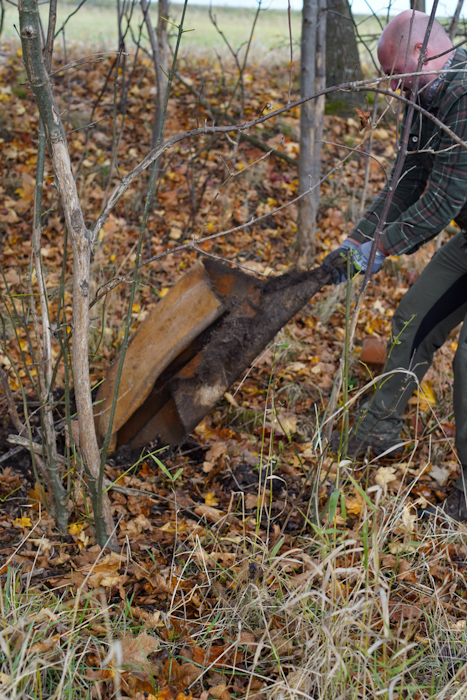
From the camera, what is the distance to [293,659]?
5.64 ft

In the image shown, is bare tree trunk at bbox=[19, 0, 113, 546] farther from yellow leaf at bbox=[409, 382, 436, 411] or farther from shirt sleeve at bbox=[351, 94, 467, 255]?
yellow leaf at bbox=[409, 382, 436, 411]

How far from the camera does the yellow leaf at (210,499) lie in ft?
8.30

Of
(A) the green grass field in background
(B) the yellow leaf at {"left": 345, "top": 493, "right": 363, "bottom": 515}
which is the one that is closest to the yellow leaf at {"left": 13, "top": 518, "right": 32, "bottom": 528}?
(B) the yellow leaf at {"left": 345, "top": 493, "right": 363, "bottom": 515}

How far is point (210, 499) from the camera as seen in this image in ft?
8.36

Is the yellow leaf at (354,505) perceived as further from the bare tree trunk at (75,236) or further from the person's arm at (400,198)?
the person's arm at (400,198)

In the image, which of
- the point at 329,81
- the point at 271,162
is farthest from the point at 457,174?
the point at 329,81

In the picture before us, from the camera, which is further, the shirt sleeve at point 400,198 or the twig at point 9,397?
the shirt sleeve at point 400,198

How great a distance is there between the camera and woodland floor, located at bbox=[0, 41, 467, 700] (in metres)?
1.62

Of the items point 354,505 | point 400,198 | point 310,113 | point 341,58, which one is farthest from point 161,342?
point 341,58

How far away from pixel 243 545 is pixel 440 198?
66.3 inches

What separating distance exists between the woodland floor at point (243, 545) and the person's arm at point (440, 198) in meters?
0.81

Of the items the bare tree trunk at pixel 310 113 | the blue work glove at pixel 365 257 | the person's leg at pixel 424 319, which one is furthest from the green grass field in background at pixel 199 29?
the person's leg at pixel 424 319

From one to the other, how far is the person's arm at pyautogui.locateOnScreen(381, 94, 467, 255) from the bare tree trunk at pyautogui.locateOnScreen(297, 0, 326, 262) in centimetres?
200

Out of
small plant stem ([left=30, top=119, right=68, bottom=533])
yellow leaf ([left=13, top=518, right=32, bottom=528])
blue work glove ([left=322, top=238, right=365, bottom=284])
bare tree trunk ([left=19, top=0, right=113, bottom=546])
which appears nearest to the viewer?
bare tree trunk ([left=19, top=0, right=113, bottom=546])
